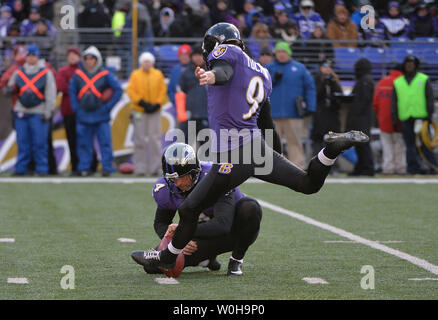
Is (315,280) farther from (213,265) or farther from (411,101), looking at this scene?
(411,101)

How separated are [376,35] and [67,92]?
6257 millimetres

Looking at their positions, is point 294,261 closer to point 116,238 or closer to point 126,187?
point 116,238

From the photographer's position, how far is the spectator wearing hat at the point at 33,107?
15359mm

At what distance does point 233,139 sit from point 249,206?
465mm

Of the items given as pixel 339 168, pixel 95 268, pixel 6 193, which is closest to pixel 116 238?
pixel 95 268

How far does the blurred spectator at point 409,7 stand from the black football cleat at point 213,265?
576 inches

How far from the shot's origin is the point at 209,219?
6762 mm

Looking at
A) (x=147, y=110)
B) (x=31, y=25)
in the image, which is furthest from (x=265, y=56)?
(x=31, y=25)

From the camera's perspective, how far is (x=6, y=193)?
1293 cm

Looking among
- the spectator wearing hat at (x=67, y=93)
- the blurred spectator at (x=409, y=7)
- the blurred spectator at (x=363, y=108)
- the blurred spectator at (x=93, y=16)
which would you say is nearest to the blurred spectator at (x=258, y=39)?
the blurred spectator at (x=363, y=108)

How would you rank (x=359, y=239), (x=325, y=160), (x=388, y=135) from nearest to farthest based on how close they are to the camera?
(x=325, y=160)
(x=359, y=239)
(x=388, y=135)

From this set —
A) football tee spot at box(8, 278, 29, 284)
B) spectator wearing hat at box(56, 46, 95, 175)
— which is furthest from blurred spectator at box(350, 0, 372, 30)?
football tee spot at box(8, 278, 29, 284)

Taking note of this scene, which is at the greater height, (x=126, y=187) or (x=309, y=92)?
(x=309, y=92)

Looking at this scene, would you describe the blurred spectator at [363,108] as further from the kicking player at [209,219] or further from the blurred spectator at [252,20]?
the kicking player at [209,219]
